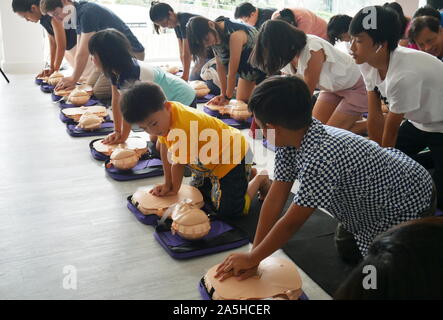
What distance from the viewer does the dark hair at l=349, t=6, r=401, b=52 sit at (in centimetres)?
198

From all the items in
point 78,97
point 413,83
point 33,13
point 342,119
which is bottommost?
point 78,97

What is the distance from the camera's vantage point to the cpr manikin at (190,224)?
186cm

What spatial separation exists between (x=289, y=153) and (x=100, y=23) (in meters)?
2.78

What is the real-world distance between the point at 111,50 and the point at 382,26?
4.54 ft

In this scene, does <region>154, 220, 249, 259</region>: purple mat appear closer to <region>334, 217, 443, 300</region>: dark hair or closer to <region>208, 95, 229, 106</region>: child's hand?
<region>334, 217, 443, 300</region>: dark hair

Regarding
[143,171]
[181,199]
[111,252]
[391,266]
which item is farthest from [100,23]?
[391,266]

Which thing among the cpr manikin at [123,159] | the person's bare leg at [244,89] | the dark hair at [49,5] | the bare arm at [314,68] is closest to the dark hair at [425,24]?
the bare arm at [314,68]

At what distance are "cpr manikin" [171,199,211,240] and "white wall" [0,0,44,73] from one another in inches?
161

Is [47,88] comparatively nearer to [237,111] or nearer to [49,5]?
[49,5]

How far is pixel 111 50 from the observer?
247 centimetres

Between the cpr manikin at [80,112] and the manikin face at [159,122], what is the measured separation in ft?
5.52

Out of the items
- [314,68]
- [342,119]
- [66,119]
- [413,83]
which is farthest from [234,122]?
[413,83]

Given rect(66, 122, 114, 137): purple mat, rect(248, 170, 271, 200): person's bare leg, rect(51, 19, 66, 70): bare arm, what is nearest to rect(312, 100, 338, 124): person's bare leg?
rect(248, 170, 271, 200): person's bare leg

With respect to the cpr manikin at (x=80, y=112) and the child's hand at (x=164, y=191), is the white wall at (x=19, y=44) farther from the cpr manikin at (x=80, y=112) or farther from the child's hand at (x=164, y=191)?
the child's hand at (x=164, y=191)
